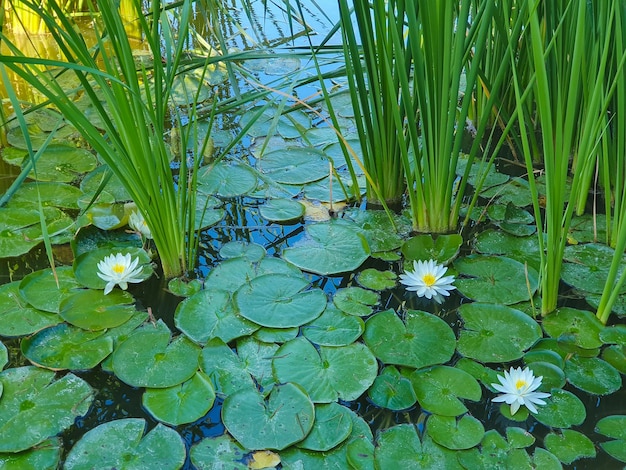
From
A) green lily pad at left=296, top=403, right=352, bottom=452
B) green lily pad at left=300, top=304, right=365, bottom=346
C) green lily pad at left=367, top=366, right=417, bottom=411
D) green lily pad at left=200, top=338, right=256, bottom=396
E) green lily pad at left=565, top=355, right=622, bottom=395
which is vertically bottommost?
green lily pad at left=565, top=355, right=622, bottom=395

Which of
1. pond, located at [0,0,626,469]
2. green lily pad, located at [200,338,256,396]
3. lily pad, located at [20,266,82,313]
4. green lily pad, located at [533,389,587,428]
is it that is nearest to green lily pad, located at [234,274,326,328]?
pond, located at [0,0,626,469]

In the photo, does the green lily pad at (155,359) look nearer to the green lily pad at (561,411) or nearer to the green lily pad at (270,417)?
the green lily pad at (270,417)

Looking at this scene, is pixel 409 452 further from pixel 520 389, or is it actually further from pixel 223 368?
pixel 223 368

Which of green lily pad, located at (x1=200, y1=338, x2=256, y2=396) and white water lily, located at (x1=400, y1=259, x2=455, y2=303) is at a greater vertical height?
green lily pad, located at (x1=200, y1=338, x2=256, y2=396)

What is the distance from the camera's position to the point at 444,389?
131 centimetres

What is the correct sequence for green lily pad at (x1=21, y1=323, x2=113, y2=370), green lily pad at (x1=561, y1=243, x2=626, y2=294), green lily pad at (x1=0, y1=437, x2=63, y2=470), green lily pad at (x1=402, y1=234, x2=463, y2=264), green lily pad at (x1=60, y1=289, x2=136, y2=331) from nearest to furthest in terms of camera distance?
green lily pad at (x1=0, y1=437, x2=63, y2=470) < green lily pad at (x1=21, y1=323, x2=113, y2=370) < green lily pad at (x1=60, y1=289, x2=136, y2=331) < green lily pad at (x1=561, y1=243, x2=626, y2=294) < green lily pad at (x1=402, y1=234, x2=463, y2=264)

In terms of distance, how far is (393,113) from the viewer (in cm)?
170

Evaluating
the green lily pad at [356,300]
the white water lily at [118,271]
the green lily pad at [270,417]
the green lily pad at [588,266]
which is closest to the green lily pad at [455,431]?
the green lily pad at [270,417]

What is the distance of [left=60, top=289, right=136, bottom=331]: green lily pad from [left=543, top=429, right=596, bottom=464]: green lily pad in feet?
3.30

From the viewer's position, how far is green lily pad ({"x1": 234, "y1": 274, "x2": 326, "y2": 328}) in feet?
4.84

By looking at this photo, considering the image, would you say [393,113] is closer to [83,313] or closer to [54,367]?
[83,313]

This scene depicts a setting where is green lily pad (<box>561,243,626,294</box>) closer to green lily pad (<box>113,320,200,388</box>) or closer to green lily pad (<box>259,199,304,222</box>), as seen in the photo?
green lily pad (<box>259,199,304,222</box>)

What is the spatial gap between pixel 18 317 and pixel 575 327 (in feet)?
4.48

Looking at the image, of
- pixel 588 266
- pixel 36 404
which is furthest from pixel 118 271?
pixel 588 266
